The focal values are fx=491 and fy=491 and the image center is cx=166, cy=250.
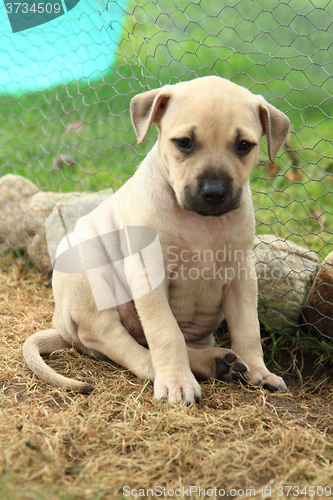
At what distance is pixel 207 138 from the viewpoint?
9.98 ft

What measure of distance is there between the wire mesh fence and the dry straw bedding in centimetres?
124

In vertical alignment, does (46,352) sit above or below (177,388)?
below

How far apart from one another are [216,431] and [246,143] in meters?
1.81

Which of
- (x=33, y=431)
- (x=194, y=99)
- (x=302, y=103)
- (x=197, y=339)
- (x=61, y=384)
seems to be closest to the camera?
(x=33, y=431)

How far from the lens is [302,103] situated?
357 inches

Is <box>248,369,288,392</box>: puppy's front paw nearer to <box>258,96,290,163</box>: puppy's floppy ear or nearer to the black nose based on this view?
the black nose

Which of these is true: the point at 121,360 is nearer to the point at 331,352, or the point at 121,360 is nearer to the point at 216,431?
the point at 216,431

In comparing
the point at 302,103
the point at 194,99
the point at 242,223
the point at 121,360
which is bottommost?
the point at 302,103

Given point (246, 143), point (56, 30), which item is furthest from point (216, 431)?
point (56, 30)

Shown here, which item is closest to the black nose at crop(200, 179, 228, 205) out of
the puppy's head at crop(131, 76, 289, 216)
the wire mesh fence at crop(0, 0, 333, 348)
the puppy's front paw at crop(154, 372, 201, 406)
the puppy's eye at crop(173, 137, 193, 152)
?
the puppy's head at crop(131, 76, 289, 216)

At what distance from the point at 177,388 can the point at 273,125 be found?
6.28ft

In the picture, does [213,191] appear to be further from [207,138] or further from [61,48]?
[61,48]

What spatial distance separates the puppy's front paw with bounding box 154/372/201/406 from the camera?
3.18m

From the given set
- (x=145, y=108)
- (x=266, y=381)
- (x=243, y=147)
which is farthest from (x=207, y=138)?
(x=266, y=381)
